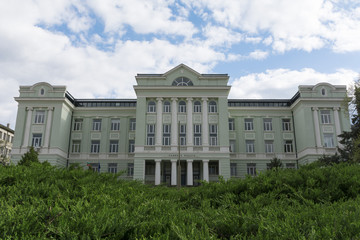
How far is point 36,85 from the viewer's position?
44.4 metres

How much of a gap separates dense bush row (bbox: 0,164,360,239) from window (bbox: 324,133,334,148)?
3497cm

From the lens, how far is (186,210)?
279 inches

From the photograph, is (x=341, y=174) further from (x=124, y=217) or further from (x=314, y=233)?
(x=124, y=217)

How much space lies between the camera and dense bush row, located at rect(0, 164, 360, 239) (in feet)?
15.8

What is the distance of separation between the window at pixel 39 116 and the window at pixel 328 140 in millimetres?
39155

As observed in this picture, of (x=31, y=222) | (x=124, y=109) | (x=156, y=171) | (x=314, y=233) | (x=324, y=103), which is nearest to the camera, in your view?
(x=314, y=233)

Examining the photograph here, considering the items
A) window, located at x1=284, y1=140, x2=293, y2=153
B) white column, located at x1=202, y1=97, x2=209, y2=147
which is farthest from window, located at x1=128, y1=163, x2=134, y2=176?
window, located at x1=284, y1=140, x2=293, y2=153

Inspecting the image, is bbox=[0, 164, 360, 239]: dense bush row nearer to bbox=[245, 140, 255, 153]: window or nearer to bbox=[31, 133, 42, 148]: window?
bbox=[245, 140, 255, 153]: window

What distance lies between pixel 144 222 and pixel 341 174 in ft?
19.5

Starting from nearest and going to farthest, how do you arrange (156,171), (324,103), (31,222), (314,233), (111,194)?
(314,233) → (31,222) → (111,194) → (156,171) → (324,103)

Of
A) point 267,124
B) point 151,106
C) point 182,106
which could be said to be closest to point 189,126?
point 182,106

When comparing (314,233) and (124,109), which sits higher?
(124,109)

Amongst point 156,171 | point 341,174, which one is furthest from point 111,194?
point 156,171

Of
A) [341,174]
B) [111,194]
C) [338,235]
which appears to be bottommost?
[338,235]
